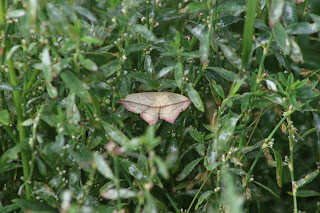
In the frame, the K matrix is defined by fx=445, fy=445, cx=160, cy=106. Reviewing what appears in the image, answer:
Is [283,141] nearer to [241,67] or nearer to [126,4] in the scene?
[241,67]

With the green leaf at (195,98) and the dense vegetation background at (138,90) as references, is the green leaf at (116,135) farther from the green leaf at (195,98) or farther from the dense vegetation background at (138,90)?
the green leaf at (195,98)

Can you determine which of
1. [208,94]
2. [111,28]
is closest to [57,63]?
[111,28]

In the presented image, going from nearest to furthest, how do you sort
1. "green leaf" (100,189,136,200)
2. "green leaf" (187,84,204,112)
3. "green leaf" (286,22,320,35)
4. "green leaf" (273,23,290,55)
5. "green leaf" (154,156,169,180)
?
"green leaf" (154,156,169,180) → "green leaf" (100,189,136,200) → "green leaf" (273,23,290,55) → "green leaf" (286,22,320,35) → "green leaf" (187,84,204,112)

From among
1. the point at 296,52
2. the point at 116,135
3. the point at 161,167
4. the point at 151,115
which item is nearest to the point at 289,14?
the point at 296,52

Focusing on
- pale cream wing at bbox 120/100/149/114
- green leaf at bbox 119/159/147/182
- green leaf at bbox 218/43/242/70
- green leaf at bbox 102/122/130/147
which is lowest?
green leaf at bbox 119/159/147/182

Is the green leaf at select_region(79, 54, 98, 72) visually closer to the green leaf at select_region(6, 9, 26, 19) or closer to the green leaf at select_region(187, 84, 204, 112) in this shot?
the green leaf at select_region(6, 9, 26, 19)

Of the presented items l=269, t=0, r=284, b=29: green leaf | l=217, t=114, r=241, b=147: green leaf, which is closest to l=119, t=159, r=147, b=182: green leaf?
l=217, t=114, r=241, b=147: green leaf
